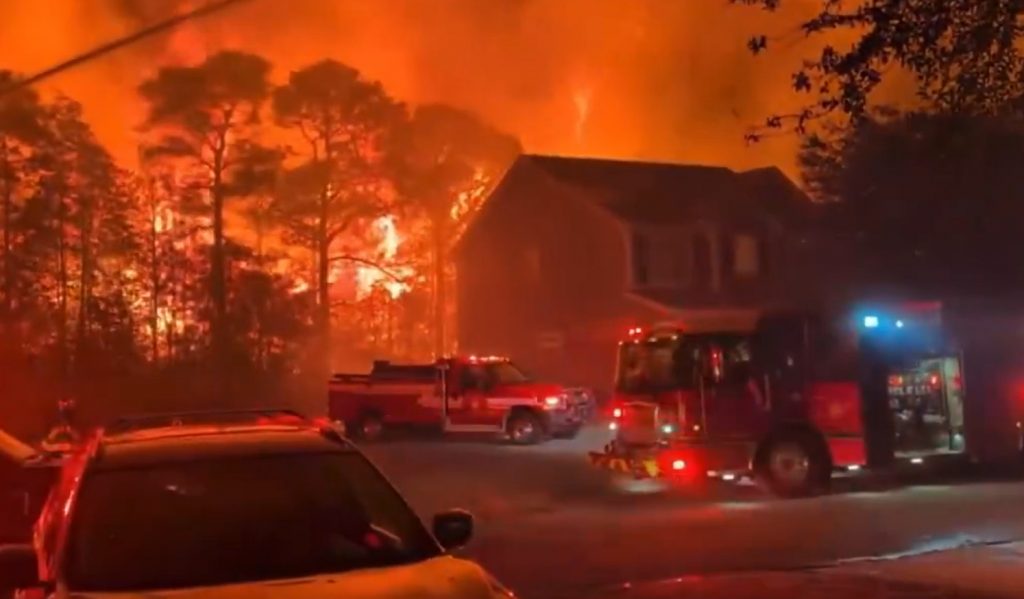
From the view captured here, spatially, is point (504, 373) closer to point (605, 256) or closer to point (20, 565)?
point (605, 256)

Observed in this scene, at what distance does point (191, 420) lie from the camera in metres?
7.34

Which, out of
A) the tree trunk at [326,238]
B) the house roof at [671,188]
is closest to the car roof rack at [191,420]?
the house roof at [671,188]

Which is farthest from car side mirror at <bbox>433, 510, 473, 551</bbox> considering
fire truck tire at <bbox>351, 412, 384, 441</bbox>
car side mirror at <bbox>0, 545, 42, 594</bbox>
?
fire truck tire at <bbox>351, 412, 384, 441</bbox>

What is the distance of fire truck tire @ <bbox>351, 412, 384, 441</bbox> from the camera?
32312 millimetres

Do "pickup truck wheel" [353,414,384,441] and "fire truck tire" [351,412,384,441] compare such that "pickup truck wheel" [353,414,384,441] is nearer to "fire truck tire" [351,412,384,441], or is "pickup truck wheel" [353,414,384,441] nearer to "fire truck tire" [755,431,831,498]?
"fire truck tire" [351,412,384,441]

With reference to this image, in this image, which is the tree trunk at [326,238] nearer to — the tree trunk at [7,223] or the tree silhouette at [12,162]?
the tree silhouette at [12,162]

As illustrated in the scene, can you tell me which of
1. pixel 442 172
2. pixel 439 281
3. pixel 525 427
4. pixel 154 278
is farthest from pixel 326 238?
pixel 525 427

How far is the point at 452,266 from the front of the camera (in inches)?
1946

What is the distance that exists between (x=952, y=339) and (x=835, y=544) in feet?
18.9

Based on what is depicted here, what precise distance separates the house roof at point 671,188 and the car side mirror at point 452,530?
1410 inches

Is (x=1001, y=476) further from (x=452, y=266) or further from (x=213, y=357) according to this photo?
(x=452, y=266)

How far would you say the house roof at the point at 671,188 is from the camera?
44.2 meters

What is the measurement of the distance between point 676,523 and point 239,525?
10.6 m

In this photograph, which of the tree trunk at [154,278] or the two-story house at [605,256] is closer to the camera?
the tree trunk at [154,278]
